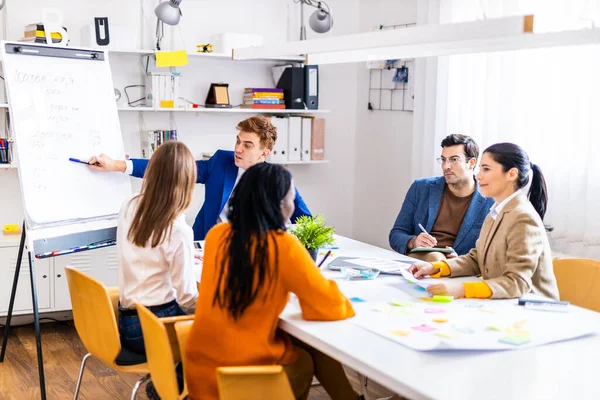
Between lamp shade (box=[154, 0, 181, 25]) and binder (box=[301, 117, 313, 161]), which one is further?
binder (box=[301, 117, 313, 161])

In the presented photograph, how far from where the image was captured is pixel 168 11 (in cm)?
413

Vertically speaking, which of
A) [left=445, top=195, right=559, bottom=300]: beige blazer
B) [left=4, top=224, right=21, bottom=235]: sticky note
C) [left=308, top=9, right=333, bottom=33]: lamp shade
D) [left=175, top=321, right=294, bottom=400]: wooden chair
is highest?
[left=308, top=9, right=333, bottom=33]: lamp shade

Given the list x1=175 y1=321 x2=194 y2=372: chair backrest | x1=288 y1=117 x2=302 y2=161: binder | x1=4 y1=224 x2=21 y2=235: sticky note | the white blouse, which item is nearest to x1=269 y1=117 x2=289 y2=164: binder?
x1=288 y1=117 x2=302 y2=161: binder

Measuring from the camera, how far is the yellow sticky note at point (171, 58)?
178 inches

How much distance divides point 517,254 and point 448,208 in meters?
1.20

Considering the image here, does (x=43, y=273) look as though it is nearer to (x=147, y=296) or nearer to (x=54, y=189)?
(x=54, y=189)

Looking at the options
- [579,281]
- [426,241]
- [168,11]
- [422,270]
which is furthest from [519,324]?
[168,11]

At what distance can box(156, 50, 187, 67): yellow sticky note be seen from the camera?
4.53 metres

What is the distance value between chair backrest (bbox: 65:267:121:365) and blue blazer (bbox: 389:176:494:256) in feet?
5.26

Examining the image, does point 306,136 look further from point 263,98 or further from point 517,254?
point 517,254

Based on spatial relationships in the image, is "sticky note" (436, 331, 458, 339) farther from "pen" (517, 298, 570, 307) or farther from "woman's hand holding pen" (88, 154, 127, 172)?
"woman's hand holding pen" (88, 154, 127, 172)

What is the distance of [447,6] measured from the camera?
462cm

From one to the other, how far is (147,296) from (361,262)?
0.92 m

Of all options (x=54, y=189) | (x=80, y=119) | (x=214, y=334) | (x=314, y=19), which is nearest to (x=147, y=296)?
(x=214, y=334)
